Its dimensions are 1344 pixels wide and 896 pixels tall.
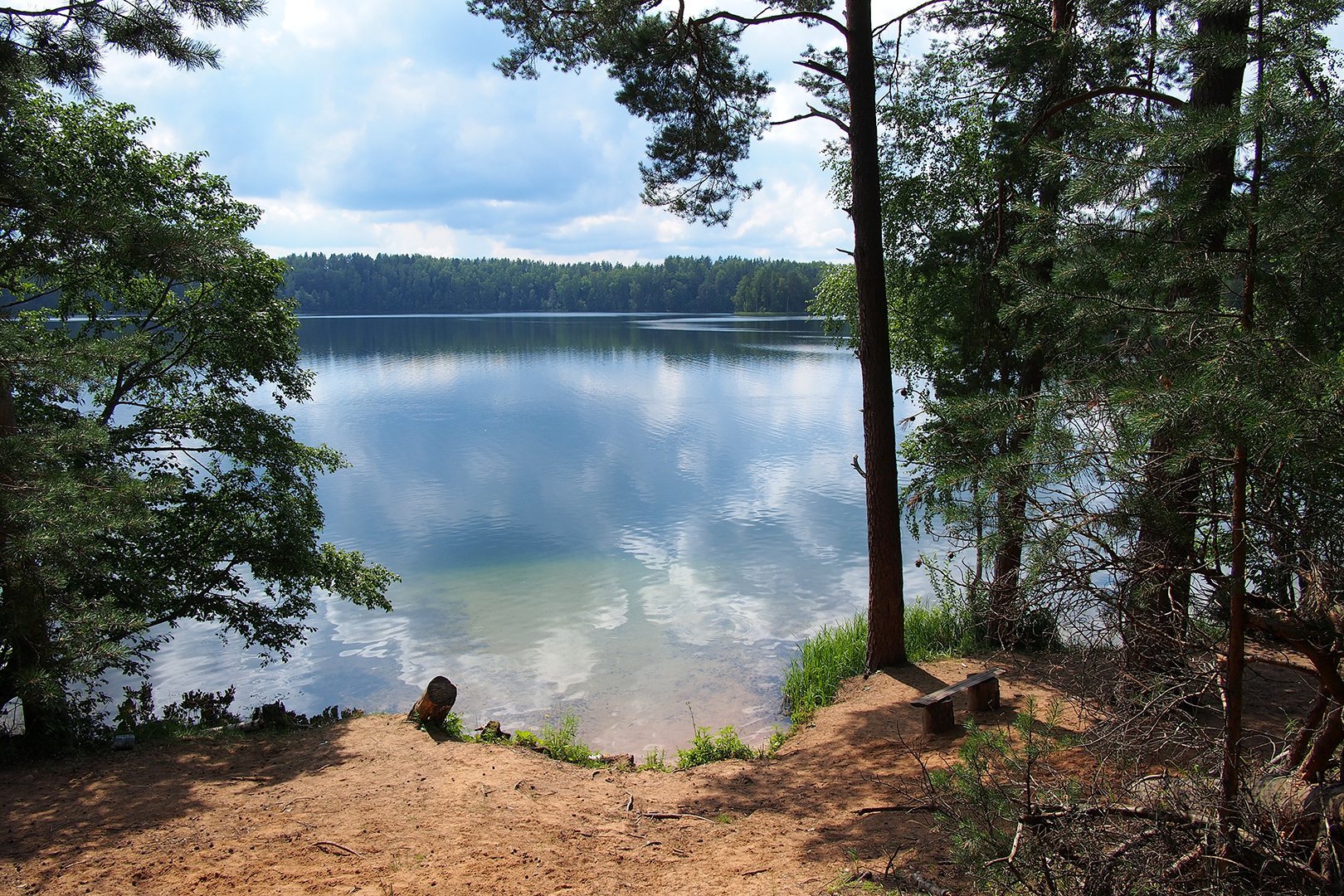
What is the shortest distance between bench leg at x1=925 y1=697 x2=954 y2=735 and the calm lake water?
2155mm

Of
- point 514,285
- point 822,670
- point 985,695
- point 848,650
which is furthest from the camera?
→ point 514,285

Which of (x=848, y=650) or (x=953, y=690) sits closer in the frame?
(x=953, y=690)

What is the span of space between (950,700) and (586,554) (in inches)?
358

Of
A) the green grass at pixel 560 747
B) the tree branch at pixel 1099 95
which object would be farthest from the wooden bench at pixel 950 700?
the tree branch at pixel 1099 95

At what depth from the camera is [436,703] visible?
673 centimetres

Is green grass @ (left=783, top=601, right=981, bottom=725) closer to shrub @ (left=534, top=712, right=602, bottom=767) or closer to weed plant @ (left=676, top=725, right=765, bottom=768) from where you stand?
weed plant @ (left=676, top=725, right=765, bottom=768)

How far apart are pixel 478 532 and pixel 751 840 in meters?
12.1

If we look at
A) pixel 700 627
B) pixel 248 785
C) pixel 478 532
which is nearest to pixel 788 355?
pixel 478 532

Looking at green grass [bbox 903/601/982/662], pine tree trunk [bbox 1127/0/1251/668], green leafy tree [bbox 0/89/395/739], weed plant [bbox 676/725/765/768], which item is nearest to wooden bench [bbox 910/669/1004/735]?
weed plant [bbox 676/725/765/768]

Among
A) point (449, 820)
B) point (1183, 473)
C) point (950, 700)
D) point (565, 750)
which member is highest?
point (1183, 473)

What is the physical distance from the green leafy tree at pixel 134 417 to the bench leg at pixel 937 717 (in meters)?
5.61

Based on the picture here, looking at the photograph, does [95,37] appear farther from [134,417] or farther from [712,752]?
[712,752]

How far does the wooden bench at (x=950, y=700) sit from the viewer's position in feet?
20.2

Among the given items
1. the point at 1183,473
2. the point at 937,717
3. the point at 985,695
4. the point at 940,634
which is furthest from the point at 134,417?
the point at 1183,473
